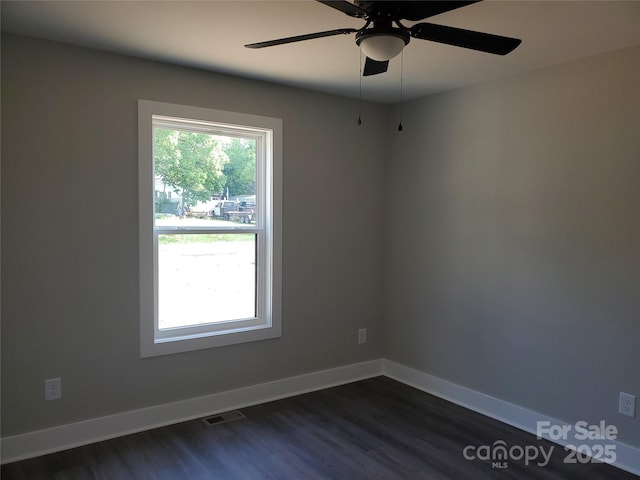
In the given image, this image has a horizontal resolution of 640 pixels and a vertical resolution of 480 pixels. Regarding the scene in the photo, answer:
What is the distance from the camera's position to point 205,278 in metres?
3.51

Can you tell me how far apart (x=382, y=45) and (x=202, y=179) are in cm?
193

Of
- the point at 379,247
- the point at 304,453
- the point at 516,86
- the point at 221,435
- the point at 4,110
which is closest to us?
the point at 4,110

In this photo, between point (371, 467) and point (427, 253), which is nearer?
point (371, 467)

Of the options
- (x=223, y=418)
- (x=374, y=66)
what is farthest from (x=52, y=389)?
(x=374, y=66)

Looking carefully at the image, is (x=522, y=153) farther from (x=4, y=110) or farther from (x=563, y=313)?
(x=4, y=110)

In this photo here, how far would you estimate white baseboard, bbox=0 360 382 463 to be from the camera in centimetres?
278

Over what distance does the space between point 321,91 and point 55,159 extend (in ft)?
6.66

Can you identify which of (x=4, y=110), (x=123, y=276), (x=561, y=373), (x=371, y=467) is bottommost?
(x=371, y=467)

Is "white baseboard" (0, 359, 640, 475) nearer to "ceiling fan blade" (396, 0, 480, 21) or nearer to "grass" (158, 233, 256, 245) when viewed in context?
"grass" (158, 233, 256, 245)

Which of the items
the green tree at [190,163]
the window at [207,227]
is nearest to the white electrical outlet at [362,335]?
the window at [207,227]

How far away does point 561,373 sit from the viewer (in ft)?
10.1

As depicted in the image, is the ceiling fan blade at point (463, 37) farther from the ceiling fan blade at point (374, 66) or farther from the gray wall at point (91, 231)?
the gray wall at point (91, 231)

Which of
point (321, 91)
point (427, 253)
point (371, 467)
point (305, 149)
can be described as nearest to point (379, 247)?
point (427, 253)

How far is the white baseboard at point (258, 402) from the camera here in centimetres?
277
